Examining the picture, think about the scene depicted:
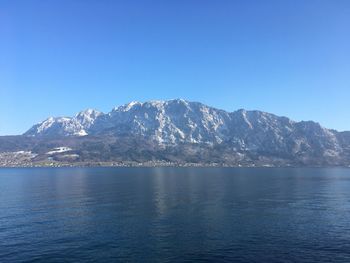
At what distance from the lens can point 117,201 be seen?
6339 inches

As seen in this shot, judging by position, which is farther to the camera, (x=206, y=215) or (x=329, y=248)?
(x=206, y=215)

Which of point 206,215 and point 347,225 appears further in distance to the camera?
point 206,215

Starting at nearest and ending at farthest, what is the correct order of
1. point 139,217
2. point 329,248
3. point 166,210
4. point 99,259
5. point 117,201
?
point 99,259
point 329,248
point 139,217
point 166,210
point 117,201

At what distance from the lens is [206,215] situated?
12206 cm

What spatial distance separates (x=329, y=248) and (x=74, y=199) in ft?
404

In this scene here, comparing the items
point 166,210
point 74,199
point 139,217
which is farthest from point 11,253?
point 74,199

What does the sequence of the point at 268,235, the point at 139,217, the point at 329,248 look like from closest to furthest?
the point at 329,248, the point at 268,235, the point at 139,217

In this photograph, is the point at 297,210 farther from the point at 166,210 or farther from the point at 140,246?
the point at 140,246

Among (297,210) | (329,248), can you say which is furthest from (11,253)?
(297,210)

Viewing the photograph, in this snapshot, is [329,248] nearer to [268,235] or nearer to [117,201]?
[268,235]

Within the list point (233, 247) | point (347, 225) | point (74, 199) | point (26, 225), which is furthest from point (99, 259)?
point (74, 199)

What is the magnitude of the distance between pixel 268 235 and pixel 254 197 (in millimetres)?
84066

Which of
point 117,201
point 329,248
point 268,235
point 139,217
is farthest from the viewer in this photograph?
point 117,201

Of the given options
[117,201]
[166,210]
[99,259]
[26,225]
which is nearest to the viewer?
[99,259]
